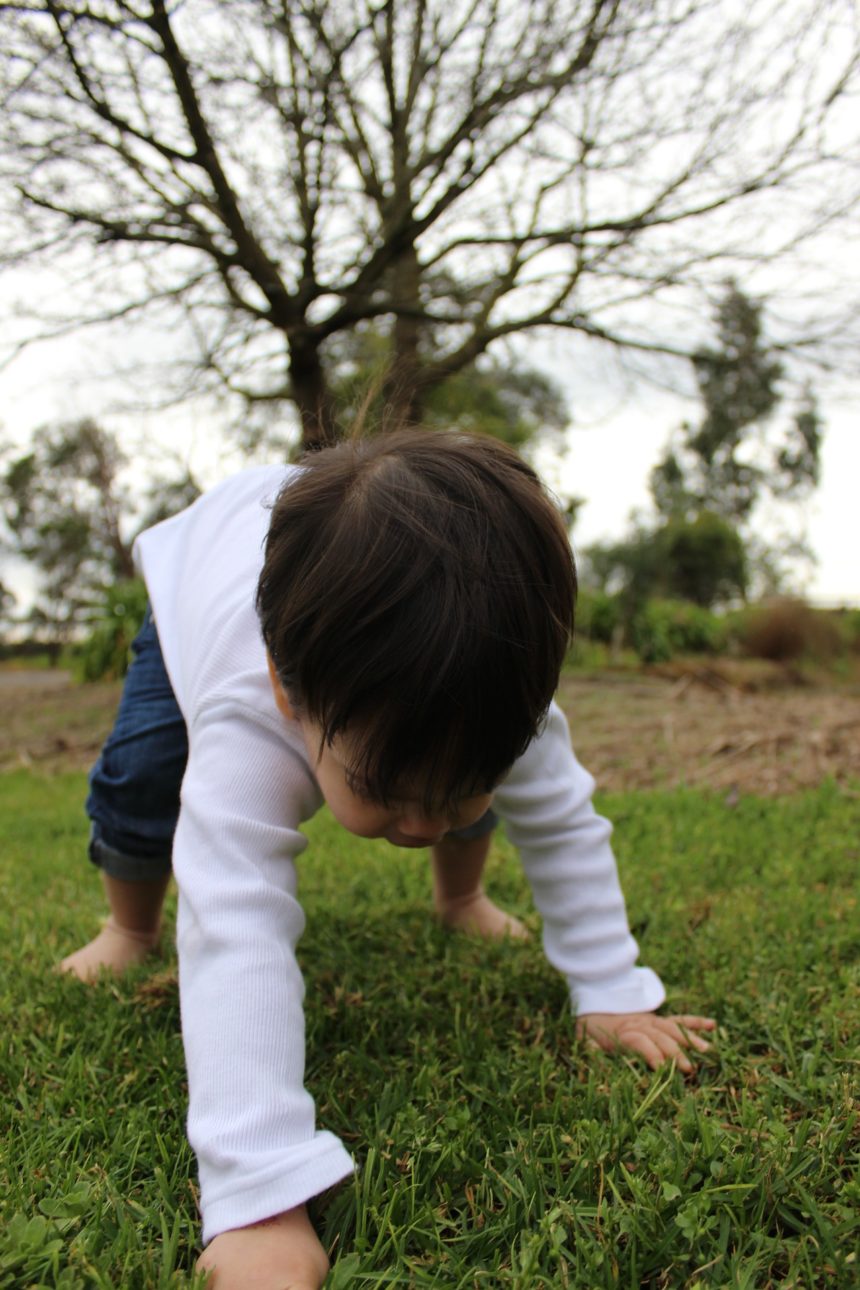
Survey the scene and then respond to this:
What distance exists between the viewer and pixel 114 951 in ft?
6.70

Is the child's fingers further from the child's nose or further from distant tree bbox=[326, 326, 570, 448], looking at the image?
distant tree bbox=[326, 326, 570, 448]

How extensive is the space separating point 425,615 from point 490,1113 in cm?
76

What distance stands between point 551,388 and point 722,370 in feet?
33.4

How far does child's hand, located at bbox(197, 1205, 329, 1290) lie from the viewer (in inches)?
40.8

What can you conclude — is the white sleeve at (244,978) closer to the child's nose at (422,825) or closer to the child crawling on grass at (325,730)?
the child crawling on grass at (325,730)

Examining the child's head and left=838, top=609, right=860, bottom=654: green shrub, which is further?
left=838, top=609, right=860, bottom=654: green shrub

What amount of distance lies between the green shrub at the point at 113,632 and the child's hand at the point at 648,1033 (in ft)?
25.1

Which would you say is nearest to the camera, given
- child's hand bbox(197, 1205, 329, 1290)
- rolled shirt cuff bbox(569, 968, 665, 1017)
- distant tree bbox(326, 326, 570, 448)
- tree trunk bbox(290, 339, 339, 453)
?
child's hand bbox(197, 1205, 329, 1290)

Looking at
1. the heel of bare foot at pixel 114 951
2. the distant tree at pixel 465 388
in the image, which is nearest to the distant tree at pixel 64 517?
the distant tree at pixel 465 388

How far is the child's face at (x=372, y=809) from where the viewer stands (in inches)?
48.8

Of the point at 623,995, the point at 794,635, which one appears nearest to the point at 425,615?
the point at 623,995

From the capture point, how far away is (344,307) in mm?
6086

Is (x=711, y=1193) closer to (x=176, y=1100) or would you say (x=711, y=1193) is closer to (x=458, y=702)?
(x=458, y=702)

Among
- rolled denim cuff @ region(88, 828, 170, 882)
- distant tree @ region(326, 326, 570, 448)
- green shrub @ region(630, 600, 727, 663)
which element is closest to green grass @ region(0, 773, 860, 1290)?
rolled denim cuff @ region(88, 828, 170, 882)
